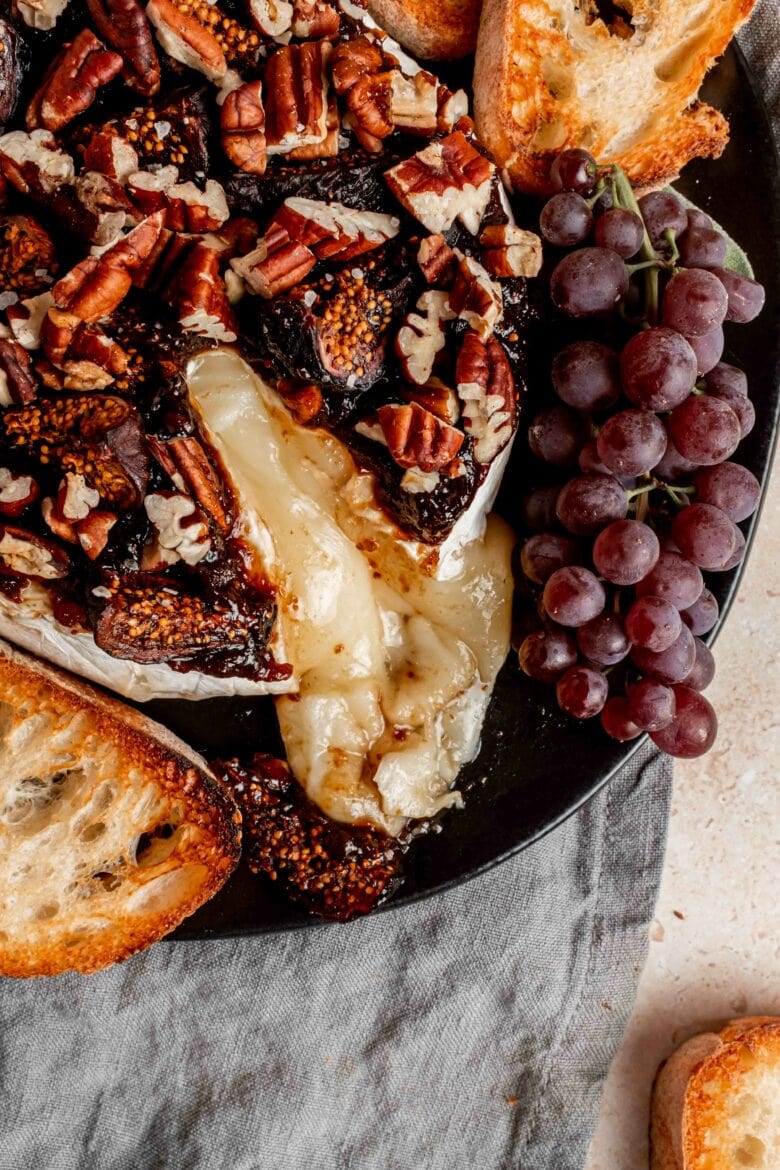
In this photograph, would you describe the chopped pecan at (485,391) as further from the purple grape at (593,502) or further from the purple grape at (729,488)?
the purple grape at (729,488)

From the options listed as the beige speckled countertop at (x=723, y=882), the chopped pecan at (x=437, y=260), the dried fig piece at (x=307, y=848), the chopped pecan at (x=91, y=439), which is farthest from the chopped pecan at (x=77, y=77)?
the beige speckled countertop at (x=723, y=882)

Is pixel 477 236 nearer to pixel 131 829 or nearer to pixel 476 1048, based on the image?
pixel 131 829

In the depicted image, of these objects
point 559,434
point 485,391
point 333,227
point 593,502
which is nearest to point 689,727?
point 593,502

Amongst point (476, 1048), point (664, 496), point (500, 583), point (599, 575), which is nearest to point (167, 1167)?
point (476, 1048)

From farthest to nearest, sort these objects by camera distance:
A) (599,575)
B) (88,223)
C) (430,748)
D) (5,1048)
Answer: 1. (5,1048)
2. (430,748)
3. (599,575)
4. (88,223)

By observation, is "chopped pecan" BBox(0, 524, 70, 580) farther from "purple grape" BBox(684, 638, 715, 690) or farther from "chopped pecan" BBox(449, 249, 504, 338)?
"purple grape" BBox(684, 638, 715, 690)

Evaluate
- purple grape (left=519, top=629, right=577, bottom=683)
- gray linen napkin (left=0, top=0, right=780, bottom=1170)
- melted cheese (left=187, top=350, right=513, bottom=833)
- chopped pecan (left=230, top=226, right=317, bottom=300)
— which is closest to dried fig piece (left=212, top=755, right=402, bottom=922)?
melted cheese (left=187, top=350, right=513, bottom=833)
